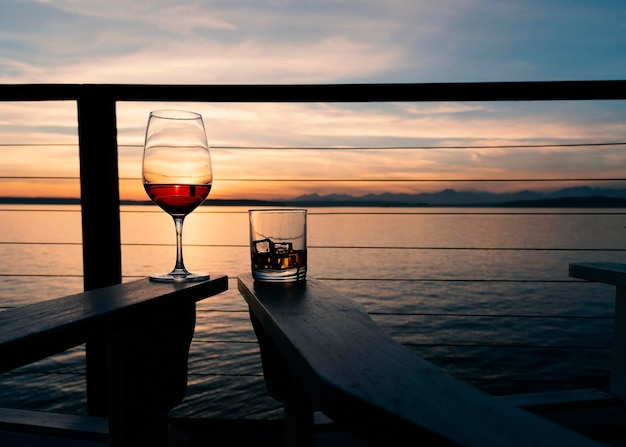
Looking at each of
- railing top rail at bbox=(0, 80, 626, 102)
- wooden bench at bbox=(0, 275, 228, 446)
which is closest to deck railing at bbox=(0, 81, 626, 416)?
railing top rail at bbox=(0, 80, 626, 102)

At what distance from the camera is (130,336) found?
34.3 inches

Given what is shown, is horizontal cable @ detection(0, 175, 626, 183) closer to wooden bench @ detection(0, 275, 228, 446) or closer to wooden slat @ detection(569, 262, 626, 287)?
wooden slat @ detection(569, 262, 626, 287)

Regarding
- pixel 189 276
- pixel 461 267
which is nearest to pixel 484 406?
pixel 189 276

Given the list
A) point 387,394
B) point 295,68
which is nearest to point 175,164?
point 387,394

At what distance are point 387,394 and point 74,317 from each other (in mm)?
416

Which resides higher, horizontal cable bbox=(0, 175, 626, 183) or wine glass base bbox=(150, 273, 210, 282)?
horizontal cable bbox=(0, 175, 626, 183)

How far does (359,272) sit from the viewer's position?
2066 centimetres

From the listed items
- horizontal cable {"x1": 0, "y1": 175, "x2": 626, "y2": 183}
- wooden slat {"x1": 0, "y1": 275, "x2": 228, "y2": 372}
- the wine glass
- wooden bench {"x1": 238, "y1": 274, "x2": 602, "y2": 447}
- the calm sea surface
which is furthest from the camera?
the calm sea surface

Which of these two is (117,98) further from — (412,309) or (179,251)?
(412,309)

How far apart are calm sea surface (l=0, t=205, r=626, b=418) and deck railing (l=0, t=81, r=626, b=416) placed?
15cm

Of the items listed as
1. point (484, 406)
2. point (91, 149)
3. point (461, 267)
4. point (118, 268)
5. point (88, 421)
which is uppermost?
point (91, 149)

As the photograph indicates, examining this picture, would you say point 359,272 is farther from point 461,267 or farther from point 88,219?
point 88,219

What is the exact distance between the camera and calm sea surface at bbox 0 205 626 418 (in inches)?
105

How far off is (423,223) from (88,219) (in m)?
50.7
